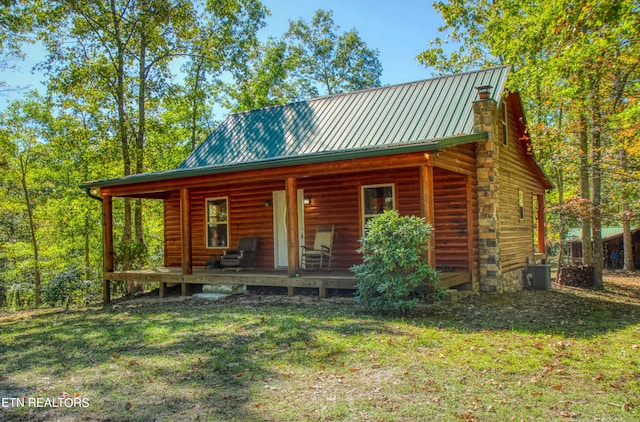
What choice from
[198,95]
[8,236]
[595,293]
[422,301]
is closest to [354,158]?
[422,301]

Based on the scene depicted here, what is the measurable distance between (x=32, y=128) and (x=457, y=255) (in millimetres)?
16405

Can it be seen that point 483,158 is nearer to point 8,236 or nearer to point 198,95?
point 198,95

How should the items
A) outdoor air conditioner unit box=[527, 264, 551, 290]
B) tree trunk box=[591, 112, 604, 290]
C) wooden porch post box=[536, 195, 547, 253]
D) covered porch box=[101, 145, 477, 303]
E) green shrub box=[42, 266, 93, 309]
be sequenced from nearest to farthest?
covered porch box=[101, 145, 477, 303]
green shrub box=[42, 266, 93, 309]
outdoor air conditioner unit box=[527, 264, 551, 290]
tree trunk box=[591, 112, 604, 290]
wooden porch post box=[536, 195, 547, 253]

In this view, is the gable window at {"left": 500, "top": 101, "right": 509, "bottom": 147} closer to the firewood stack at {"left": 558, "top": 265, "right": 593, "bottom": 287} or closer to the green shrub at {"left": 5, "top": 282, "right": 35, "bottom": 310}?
the firewood stack at {"left": 558, "top": 265, "right": 593, "bottom": 287}

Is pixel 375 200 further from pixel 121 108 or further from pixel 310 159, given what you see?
pixel 121 108

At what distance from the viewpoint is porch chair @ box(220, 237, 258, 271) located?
11703 millimetres

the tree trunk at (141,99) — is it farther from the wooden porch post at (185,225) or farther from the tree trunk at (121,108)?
the wooden porch post at (185,225)

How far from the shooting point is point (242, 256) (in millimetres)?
11711

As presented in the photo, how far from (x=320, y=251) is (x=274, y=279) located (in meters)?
1.61

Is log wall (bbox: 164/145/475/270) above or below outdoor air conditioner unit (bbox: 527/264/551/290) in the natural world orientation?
above

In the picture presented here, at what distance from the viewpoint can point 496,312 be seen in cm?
792

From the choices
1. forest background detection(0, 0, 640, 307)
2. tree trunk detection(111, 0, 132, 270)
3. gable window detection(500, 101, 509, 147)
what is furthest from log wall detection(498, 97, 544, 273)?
tree trunk detection(111, 0, 132, 270)

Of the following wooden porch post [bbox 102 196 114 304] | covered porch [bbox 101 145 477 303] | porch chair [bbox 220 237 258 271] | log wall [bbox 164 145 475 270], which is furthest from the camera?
porch chair [bbox 220 237 258 271]

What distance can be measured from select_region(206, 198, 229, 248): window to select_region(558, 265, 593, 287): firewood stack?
373 inches
